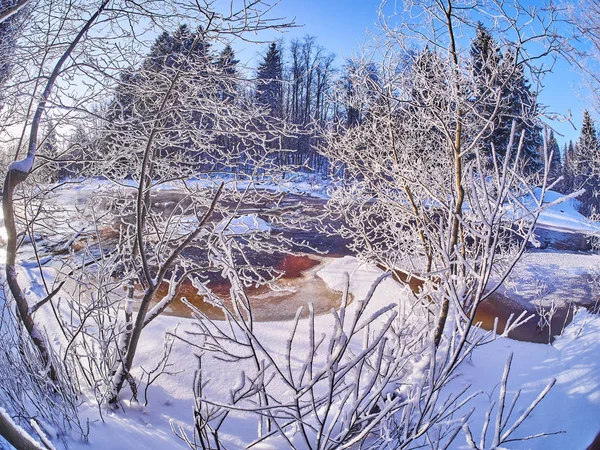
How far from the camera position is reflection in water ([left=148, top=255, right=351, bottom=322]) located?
25.9 feet

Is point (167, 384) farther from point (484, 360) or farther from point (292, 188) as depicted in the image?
point (484, 360)

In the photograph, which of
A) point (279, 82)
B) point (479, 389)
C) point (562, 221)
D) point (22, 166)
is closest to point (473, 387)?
point (479, 389)

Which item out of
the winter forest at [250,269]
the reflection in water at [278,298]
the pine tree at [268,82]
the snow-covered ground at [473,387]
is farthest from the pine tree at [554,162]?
the reflection in water at [278,298]

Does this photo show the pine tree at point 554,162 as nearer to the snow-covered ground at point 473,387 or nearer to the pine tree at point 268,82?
the snow-covered ground at point 473,387

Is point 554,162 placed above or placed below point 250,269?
above

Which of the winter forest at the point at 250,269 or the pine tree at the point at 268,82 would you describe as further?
the pine tree at the point at 268,82

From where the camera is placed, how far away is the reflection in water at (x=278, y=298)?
7906mm

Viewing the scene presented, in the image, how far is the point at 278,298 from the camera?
8875mm

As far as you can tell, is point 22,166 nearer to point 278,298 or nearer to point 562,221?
point 278,298

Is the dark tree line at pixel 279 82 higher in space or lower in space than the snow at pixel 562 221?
higher

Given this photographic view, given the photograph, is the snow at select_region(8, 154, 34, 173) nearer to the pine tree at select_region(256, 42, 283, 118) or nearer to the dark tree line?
the dark tree line

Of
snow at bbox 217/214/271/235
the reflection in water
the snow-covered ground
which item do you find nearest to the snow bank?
the snow-covered ground

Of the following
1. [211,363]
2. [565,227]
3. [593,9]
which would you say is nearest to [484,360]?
[211,363]

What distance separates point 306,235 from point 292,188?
11.2 meters
